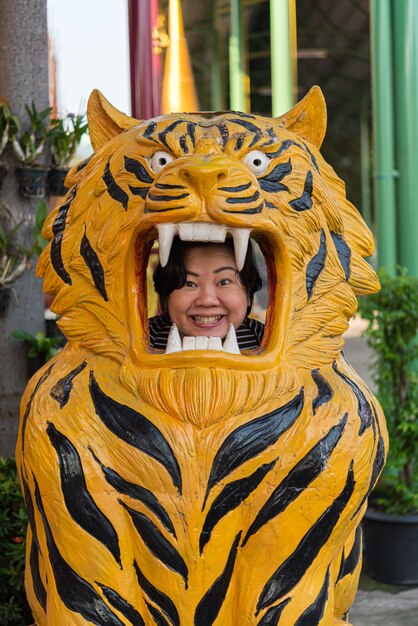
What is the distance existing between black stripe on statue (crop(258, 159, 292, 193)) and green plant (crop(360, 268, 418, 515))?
2.03 metres

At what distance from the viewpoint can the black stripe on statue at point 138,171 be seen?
2051 mm

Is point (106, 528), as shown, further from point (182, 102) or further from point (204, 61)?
point (204, 61)

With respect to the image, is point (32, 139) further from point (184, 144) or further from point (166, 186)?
point (166, 186)

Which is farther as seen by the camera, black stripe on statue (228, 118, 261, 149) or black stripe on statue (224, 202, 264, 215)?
black stripe on statue (228, 118, 261, 149)

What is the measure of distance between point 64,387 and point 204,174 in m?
0.64

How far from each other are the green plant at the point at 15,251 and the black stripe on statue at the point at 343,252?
1540 mm

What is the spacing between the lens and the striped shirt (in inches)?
89.6

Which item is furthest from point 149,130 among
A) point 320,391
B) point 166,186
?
point 320,391

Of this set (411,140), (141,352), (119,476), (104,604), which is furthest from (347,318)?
(411,140)

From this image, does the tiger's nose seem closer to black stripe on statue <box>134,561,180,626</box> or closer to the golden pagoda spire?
black stripe on statue <box>134,561,180,626</box>

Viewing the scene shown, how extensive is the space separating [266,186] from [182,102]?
3.67m

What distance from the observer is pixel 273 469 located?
6.40ft

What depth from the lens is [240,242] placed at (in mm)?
1891

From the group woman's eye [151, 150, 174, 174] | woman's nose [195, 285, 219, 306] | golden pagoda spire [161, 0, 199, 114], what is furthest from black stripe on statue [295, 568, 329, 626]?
golden pagoda spire [161, 0, 199, 114]
